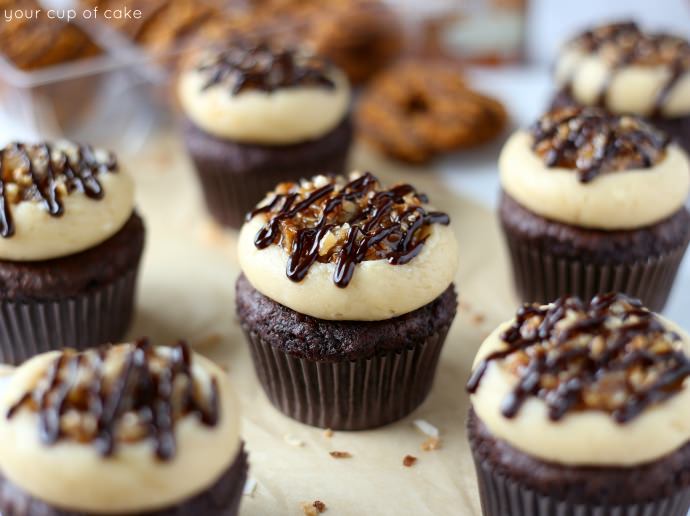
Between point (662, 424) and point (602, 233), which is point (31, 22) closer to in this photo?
point (602, 233)

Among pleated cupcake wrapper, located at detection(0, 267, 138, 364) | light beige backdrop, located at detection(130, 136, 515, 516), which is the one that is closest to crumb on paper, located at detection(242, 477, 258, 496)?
light beige backdrop, located at detection(130, 136, 515, 516)

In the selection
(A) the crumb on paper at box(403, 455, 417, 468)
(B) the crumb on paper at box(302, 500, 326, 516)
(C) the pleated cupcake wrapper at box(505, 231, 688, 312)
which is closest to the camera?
(B) the crumb on paper at box(302, 500, 326, 516)

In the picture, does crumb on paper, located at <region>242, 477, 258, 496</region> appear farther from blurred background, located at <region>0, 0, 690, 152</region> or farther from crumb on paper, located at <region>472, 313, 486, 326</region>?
blurred background, located at <region>0, 0, 690, 152</region>

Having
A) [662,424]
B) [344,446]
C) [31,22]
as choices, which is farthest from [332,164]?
[662,424]

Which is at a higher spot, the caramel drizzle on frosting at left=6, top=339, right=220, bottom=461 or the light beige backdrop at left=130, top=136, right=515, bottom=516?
the caramel drizzle on frosting at left=6, top=339, right=220, bottom=461

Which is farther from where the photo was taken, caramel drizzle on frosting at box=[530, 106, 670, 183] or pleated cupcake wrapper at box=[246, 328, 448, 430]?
caramel drizzle on frosting at box=[530, 106, 670, 183]

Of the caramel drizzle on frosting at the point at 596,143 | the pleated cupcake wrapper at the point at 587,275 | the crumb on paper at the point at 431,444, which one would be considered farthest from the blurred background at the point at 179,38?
the crumb on paper at the point at 431,444
